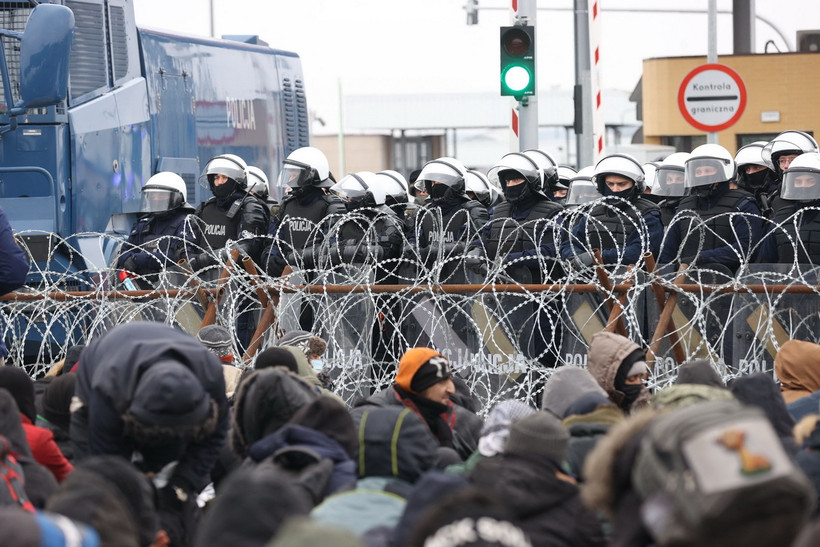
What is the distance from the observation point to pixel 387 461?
4.40m

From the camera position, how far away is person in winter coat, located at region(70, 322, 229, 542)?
15.3 feet

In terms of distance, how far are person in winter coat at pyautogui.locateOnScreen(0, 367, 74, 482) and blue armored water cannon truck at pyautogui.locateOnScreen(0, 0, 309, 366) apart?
3.40 meters

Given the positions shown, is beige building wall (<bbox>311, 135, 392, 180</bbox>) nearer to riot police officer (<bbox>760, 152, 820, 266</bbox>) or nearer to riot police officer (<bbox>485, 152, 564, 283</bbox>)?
riot police officer (<bbox>485, 152, 564, 283</bbox>)

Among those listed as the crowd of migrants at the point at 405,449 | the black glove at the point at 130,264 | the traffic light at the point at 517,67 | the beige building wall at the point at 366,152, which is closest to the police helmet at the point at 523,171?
the crowd of migrants at the point at 405,449

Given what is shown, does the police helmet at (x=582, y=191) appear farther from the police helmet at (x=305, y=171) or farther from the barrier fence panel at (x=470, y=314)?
the police helmet at (x=305, y=171)

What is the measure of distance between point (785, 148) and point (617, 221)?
7.14ft

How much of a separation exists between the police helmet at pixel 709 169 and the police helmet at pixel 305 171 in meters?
2.84

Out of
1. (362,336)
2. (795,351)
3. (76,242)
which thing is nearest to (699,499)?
(795,351)

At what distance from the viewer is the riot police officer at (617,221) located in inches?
360

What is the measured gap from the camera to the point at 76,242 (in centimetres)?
969

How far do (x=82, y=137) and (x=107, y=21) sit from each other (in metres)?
1.31

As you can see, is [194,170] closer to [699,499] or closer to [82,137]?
[82,137]

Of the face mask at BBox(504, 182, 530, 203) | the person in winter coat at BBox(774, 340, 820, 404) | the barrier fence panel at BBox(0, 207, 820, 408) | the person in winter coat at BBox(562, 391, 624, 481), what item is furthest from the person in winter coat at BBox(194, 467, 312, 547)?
the face mask at BBox(504, 182, 530, 203)

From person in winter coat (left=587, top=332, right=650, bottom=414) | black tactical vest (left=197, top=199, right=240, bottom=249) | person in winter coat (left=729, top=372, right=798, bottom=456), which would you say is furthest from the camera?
black tactical vest (left=197, top=199, right=240, bottom=249)
